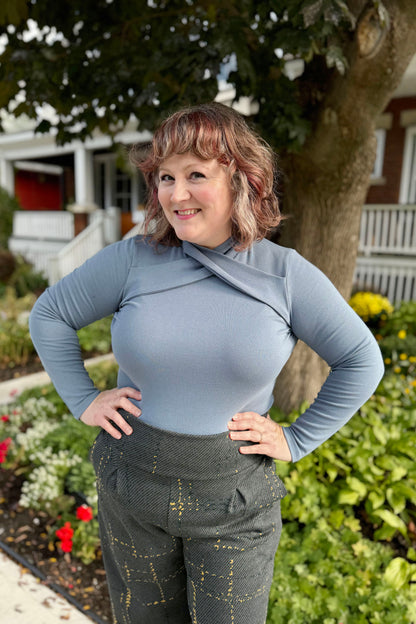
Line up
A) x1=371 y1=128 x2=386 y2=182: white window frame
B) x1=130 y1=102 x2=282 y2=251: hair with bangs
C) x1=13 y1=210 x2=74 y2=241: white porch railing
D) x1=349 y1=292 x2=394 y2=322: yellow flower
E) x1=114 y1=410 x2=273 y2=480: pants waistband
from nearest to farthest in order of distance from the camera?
x1=130 y1=102 x2=282 y2=251: hair with bangs, x1=114 y1=410 x2=273 y2=480: pants waistband, x1=349 y1=292 x2=394 y2=322: yellow flower, x1=371 y1=128 x2=386 y2=182: white window frame, x1=13 y1=210 x2=74 y2=241: white porch railing

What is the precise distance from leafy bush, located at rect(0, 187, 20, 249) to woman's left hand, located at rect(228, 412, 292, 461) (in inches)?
537

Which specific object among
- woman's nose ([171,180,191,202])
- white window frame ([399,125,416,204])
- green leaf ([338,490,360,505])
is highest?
white window frame ([399,125,416,204])

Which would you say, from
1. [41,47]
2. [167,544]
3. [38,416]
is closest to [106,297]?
[167,544]

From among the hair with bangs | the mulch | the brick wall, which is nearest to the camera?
the hair with bangs

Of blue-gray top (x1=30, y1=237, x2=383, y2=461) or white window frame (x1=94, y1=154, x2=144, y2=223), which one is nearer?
blue-gray top (x1=30, y1=237, x2=383, y2=461)

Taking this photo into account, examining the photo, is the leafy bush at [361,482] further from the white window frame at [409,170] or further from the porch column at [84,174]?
the porch column at [84,174]

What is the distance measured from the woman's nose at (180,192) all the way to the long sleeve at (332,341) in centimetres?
33

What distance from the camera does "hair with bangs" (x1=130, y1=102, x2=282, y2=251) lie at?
116 cm

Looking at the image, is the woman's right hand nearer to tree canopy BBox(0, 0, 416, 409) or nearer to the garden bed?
the garden bed

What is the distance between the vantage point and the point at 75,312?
1394mm

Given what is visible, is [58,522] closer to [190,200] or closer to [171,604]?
[171,604]

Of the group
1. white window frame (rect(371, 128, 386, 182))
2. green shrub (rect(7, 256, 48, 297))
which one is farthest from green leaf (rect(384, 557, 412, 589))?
green shrub (rect(7, 256, 48, 297))

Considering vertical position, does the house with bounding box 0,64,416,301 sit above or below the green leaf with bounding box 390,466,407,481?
above

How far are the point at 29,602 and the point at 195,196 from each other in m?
2.12
